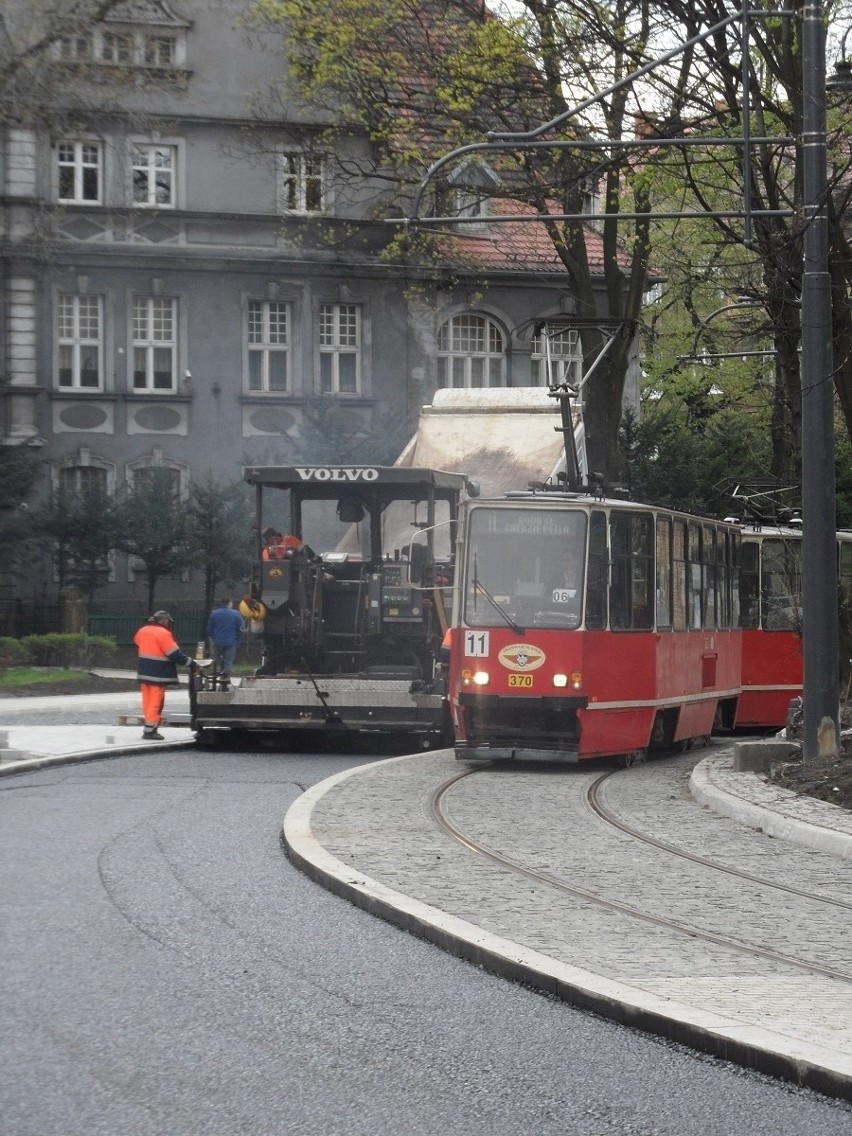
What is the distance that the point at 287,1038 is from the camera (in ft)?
22.7

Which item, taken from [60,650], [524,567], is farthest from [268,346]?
[524,567]

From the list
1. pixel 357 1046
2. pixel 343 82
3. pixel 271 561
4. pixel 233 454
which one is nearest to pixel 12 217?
pixel 233 454

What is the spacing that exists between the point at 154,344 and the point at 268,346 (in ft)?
9.26

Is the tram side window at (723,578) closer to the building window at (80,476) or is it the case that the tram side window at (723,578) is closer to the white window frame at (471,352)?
the building window at (80,476)

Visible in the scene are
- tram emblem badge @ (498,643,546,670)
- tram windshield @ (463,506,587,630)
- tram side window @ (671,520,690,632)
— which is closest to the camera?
tram emblem badge @ (498,643,546,670)

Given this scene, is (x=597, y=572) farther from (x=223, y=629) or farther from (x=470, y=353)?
(x=470, y=353)

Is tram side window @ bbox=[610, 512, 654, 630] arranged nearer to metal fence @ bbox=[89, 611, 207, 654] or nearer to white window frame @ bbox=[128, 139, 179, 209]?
metal fence @ bbox=[89, 611, 207, 654]

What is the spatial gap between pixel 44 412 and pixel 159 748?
26.0 metres

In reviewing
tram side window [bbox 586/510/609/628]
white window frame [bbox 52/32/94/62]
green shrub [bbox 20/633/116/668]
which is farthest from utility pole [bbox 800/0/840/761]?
green shrub [bbox 20/633/116/668]

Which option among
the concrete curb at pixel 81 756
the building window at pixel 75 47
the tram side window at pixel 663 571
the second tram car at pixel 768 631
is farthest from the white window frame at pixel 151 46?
the tram side window at pixel 663 571

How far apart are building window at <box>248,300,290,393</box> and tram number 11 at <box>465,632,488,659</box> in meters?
29.4

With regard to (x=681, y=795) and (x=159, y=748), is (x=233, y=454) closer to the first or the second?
(x=159, y=748)

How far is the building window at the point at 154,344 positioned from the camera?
155 feet

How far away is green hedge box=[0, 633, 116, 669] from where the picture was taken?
37.7 metres
